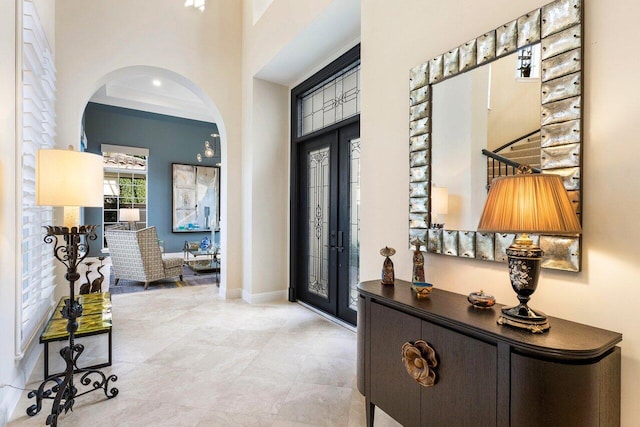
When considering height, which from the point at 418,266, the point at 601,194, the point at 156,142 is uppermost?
the point at 156,142

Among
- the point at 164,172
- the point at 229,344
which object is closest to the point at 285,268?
the point at 229,344

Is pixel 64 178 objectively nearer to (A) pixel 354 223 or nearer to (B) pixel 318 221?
(A) pixel 354 223

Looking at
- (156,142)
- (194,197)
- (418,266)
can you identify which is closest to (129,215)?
(194,197)

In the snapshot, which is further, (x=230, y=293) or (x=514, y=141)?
(x=230, y=293)

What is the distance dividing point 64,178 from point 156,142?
7.85 meters

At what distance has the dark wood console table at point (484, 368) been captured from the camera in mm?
1139

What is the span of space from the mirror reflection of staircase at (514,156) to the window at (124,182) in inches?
362

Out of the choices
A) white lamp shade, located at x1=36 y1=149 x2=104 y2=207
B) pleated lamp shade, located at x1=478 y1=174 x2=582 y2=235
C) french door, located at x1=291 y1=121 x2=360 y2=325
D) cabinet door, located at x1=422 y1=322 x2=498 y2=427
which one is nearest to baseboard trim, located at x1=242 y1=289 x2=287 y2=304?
french door, located at x1=291 y1=121 x2=360 y2=325

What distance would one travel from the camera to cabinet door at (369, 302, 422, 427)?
5.44ft

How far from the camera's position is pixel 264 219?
4.84 m

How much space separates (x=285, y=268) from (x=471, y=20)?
3.94 m

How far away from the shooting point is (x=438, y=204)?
6.78ft

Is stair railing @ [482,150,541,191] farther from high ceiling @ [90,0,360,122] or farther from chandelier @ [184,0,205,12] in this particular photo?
chandelier @ [184,0,205,12]

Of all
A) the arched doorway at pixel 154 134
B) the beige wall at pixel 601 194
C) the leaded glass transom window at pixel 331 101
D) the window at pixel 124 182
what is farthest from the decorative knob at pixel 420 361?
the window at pixel 124 182
